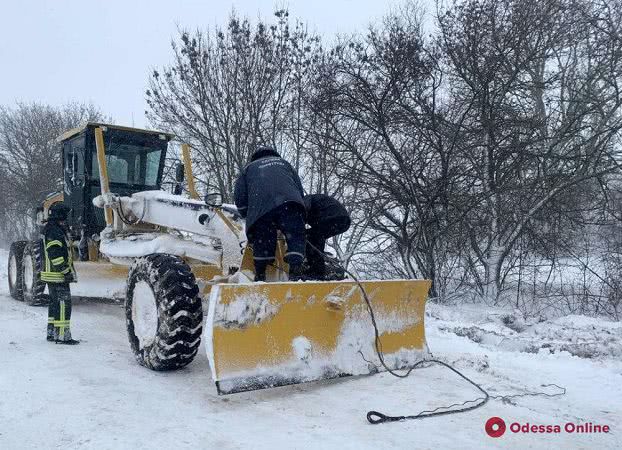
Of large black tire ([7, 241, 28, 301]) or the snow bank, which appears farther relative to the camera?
large black tire ([7, 241, 28, 301])

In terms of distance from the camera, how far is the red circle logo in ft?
10.6

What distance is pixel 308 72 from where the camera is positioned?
12086 mm

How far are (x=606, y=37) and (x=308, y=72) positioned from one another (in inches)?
229

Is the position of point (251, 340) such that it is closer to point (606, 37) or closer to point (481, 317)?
point (481, 317)

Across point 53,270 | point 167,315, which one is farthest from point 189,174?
point 167,315

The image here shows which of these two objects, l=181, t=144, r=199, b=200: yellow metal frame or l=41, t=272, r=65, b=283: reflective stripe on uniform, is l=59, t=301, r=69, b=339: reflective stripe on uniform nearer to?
l=41, t=272, r=65, b=283: reflective stripe on uniform

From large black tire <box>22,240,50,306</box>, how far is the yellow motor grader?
76.1 inches

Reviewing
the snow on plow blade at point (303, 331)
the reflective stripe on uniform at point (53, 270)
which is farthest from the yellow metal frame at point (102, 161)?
the snow on plow blade at point (303, 331)

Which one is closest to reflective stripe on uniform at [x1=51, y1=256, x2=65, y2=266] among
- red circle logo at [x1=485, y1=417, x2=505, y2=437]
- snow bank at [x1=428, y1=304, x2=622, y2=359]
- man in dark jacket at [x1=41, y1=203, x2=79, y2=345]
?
man in dark jacket at [x1=41, y1=203, x2=79, y2=345]

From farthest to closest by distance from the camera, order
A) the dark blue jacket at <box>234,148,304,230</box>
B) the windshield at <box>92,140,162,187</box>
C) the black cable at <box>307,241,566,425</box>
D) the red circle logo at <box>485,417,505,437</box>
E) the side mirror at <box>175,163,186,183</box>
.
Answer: the windshield at <box>92,140,162,187</box> < the side mirror at <box>175,163,186,183</box> < the dark blue jacket at <box>234,148,304,230</box> < the black cable at <box>307,241,566,425</box> < the red circle logo at <box>485,417,505,437</box>

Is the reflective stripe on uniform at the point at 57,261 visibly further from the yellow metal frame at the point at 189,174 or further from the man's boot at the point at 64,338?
the yellow metal frame at the point at 189,174

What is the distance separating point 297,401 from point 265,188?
5.47 feet

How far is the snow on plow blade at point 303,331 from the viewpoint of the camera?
376cm

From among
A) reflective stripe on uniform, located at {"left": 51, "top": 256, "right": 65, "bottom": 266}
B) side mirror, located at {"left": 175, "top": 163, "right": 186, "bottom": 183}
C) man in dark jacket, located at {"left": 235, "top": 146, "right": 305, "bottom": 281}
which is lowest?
reflective stripe on uniform, located at {"left": 51, "top": 256, "right": 65, "bottom": 266}
